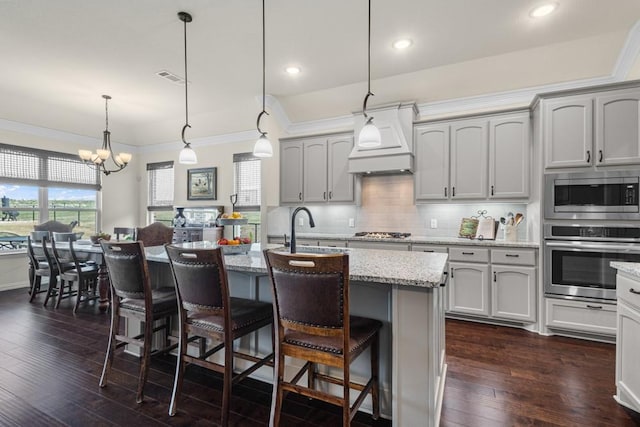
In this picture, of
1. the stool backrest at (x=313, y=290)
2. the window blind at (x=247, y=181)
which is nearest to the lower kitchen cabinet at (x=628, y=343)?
the stool backrest at (x=313, y=290)

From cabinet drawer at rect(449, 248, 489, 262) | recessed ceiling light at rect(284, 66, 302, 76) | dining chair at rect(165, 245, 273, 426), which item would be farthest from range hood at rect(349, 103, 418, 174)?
dining chair at rect(165, 245, 273, 426)

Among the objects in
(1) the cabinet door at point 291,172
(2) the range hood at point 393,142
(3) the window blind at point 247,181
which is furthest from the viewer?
(3) the window blind at point 247,181

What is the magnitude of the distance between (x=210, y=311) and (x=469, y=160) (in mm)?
3349

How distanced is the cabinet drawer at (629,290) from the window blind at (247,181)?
15.7ft

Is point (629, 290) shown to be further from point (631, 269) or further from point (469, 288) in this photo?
point (469, 288)

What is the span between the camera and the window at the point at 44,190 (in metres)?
5.12

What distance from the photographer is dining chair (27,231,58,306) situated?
4.32 m

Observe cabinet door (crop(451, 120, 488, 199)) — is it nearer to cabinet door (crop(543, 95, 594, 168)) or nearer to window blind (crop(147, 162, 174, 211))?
cabinet door (crop(543, 95, 594, 168))

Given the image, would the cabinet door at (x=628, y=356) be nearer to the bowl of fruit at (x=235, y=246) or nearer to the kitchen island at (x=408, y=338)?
the kitchen island at (x=408, y=338)

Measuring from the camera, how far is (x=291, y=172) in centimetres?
488

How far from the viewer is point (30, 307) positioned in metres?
4.18

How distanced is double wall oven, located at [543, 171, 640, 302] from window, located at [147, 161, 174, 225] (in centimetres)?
635

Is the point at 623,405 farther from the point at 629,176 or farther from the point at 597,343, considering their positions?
the point at 629,176

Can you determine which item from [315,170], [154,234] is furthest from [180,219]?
[315,170]
